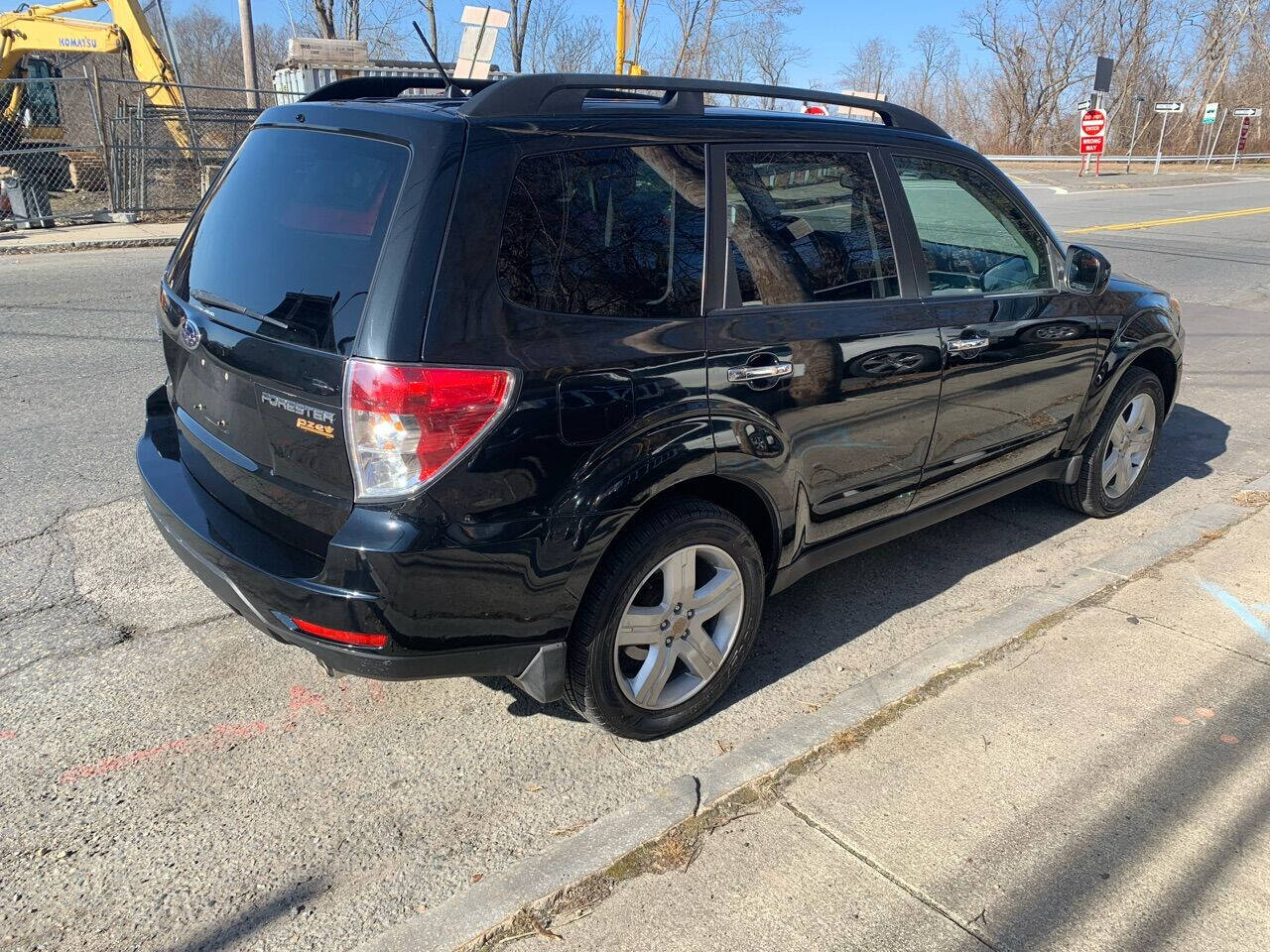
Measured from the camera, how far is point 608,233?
2.81m

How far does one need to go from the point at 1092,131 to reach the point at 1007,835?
36390 mm

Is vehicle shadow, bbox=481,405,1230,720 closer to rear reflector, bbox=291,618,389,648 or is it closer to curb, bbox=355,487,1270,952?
curb, bbox=355,487,1270,952

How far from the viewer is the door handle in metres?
3.77

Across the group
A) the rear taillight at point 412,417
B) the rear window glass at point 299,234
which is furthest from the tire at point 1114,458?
the rear window glass at point 299,234

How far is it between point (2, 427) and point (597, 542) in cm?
450

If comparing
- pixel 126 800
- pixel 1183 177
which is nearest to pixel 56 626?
pixel 126 800

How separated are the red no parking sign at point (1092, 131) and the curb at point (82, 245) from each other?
29.9 metres

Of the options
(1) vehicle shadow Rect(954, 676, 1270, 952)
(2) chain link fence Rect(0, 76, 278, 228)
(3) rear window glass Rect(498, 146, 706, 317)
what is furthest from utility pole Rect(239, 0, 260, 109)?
(1) vehicle shadow Rect(954, 676, 1270, 952)

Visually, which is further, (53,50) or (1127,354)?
(53,50)

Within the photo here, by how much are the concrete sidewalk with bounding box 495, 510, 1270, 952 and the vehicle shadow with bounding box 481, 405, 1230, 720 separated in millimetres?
525

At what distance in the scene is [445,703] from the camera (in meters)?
3.36

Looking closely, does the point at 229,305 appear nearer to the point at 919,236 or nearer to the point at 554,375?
the point at 554,375

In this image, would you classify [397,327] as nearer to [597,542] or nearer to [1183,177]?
[597,542]

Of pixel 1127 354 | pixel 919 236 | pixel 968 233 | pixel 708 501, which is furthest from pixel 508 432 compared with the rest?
Result: pixel 1127 354
